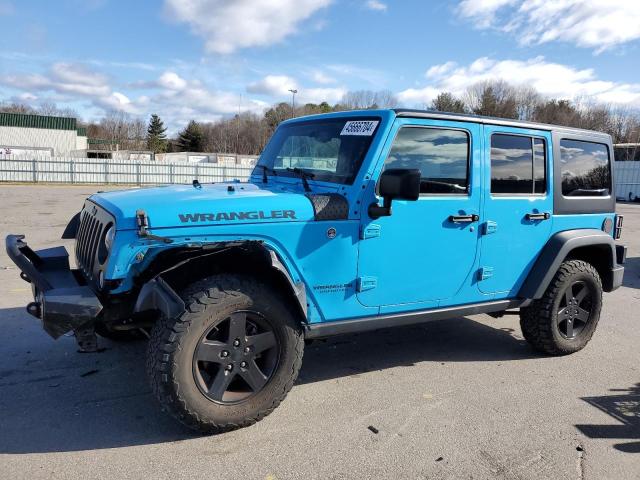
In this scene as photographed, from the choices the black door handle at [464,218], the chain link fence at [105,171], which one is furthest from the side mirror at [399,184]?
the chain link fence at [105,171]

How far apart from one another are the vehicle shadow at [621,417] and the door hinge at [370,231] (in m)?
1.90

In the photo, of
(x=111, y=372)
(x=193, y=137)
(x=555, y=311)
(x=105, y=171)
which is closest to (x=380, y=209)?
(x=555, y=311)

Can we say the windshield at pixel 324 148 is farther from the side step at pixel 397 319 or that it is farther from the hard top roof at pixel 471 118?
the side step at pixel 397 319

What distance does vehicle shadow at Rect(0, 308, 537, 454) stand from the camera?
312cm

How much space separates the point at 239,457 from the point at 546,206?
10.6 feet

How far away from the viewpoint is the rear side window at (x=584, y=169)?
4582 millimetres

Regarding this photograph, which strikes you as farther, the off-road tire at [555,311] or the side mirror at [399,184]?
the off-road tire at [555,311]

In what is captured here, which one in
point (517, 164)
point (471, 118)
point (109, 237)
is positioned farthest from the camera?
point (517, 164)

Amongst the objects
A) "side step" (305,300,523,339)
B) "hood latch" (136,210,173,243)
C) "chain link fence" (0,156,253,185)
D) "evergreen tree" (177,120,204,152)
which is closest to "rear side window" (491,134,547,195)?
"side step" (305,300,523,339)

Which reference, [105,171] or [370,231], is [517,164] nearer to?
[370,231]

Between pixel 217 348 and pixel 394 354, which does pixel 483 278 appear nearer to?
pixel 394 354

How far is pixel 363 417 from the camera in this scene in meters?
3.45

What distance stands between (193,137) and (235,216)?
82360 mm

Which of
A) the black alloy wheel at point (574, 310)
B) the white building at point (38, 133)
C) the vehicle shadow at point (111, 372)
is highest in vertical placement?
the white building at point (38, 133)
